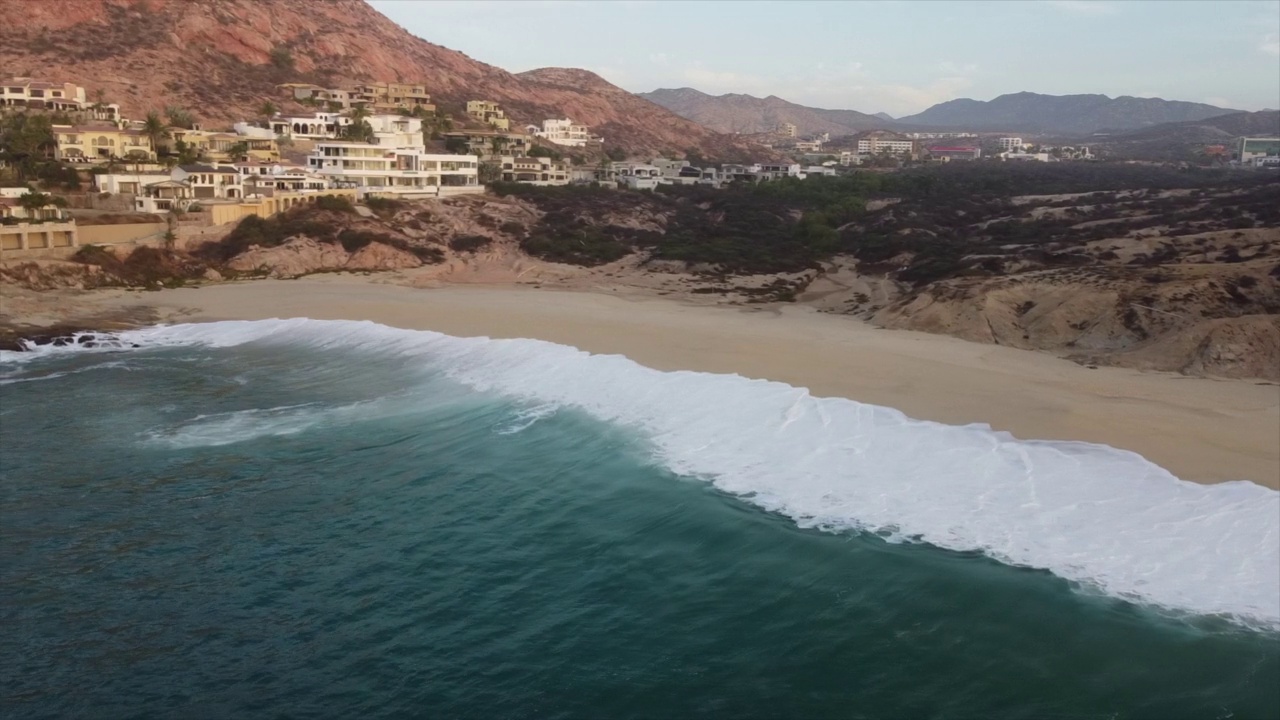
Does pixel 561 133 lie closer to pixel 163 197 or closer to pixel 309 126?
pixel 309 126

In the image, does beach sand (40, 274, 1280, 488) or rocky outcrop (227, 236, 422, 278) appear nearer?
beach sand (40, 274, 1280, 488)

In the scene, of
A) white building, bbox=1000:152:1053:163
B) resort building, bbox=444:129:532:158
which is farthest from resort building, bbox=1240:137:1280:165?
resort building, bbox=444:129:532:158

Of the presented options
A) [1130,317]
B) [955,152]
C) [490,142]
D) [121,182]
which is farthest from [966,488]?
[955,152]

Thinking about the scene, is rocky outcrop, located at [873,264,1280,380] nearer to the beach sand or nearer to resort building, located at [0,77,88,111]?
the beach sand

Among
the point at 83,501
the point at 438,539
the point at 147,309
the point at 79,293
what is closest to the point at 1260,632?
the point at 438,539

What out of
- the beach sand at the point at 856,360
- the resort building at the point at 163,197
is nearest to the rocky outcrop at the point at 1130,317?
the beach sand at the point at 856,360

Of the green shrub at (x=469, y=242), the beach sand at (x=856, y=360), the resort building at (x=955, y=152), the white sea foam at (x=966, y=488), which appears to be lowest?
the white sea foam at (x=966, y=488)

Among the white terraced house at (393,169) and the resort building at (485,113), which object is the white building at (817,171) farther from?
the white terraced house at (393,169)
